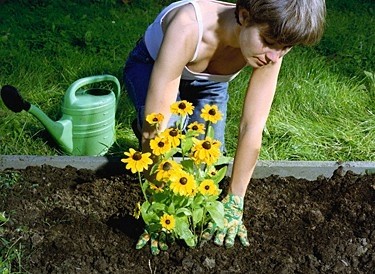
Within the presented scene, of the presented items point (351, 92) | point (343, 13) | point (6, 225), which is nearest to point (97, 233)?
point (6, 225)

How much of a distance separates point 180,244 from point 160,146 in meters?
0.49

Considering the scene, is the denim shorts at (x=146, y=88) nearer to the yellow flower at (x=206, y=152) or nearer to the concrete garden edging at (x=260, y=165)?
the concrete garden edging at (x=260, y=165)

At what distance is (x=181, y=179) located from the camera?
2.29 meters

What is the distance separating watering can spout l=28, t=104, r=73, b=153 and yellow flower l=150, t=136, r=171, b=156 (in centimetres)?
94

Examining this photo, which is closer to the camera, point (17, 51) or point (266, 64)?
point (266, 64)

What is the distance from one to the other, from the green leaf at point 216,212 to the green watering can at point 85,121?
3.33 feet

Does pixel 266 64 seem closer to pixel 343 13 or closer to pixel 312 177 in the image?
pixel 312 177

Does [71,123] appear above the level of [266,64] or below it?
below

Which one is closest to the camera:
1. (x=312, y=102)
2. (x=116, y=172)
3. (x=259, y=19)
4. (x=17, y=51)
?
(x=259, y=19)

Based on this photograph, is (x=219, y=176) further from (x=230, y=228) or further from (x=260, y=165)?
(x=260, y=165)

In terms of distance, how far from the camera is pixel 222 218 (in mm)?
2486

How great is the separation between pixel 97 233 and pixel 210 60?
0.80m

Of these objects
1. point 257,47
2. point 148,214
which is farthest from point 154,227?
point 257,47

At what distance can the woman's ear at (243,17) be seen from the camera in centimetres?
246
